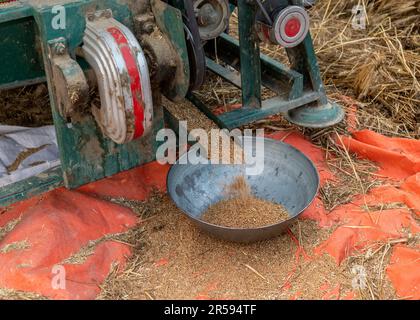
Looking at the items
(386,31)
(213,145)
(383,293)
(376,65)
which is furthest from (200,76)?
(386,31)

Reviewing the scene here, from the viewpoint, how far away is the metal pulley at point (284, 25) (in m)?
2.75

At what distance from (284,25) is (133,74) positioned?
0.83 metres

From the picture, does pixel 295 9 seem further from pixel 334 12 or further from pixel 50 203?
pixel 334 12

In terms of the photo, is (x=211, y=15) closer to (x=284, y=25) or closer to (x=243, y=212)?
(x=284, y=25)

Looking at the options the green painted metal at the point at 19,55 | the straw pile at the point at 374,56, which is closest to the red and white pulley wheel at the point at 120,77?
the green painted metal at the point at 19,55

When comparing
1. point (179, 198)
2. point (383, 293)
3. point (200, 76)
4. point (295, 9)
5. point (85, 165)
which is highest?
point (295, 9)

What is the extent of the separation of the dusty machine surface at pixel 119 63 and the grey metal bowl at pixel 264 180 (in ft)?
0.65

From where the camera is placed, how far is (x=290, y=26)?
2799mm

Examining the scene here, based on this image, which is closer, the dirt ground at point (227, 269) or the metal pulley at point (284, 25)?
the dirt ground at point (227, 269)

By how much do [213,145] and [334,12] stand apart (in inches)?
77.4

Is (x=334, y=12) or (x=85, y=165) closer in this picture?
(x=85, y=165)

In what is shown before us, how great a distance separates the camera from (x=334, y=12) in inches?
175

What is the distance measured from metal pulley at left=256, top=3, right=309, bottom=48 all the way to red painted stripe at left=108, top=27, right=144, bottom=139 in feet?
2.43

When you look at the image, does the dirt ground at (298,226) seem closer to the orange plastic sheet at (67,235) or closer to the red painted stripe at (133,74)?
the orange plastic sheet at (67,235)
